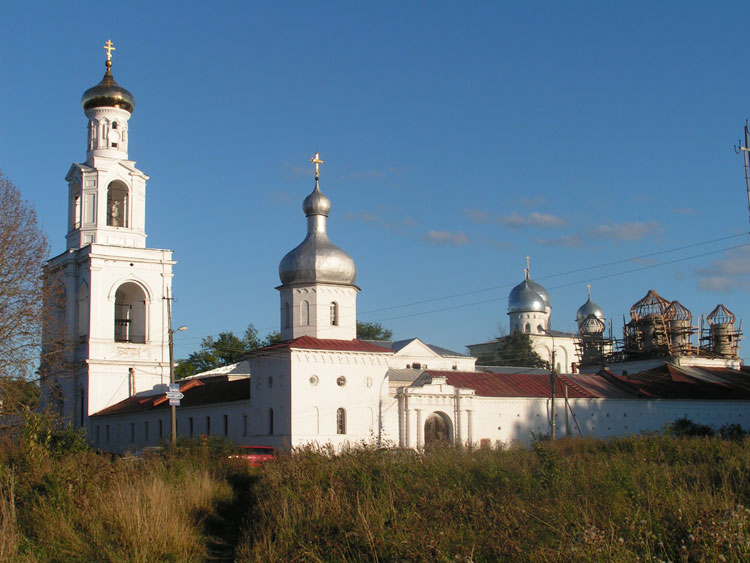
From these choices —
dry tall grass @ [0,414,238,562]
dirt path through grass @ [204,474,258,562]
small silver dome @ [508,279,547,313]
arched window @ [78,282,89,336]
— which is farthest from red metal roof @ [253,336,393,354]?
small silver dome @ [508,279,547,313]

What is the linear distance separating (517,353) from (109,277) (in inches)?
1786

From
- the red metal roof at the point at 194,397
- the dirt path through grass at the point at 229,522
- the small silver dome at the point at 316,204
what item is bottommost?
the dirt path through grass at the point at 229,522

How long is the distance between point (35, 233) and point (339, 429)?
17800 mm

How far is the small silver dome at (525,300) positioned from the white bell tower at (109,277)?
46429mm

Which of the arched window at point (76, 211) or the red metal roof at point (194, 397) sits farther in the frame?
the arched window at point (76, 211)

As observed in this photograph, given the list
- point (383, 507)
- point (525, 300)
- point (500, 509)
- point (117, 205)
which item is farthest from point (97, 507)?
point (525, 300)

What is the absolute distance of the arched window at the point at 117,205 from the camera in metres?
50.0

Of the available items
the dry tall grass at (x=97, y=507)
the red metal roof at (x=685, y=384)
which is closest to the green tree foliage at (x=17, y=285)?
the dry tall grass at (x=97, y=507)

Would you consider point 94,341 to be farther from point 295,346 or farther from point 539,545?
point 539,545

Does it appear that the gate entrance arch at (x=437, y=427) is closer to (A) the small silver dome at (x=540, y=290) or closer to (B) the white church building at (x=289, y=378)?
(B) the white church building at (x=289, y=378)

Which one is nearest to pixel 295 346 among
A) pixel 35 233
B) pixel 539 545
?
pixel 35 233

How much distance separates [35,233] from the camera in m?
23.7

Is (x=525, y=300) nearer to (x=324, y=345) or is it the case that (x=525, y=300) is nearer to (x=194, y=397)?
(x=194, y=397)

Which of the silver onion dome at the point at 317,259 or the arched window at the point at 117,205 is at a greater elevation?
the arched window at the point at 117,205
